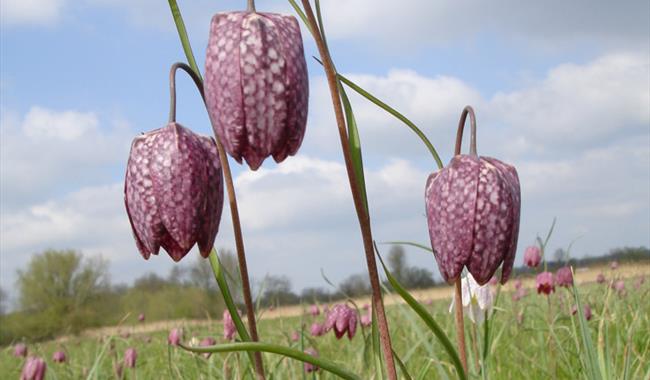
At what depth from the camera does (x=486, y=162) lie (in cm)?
126

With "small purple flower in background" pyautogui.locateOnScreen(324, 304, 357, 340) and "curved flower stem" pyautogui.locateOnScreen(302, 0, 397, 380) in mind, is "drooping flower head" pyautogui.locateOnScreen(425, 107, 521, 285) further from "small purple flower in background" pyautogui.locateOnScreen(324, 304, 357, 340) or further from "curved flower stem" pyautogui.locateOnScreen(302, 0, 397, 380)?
"small purple flower in background" pyautogui.locateOnScreen(324, 304, 357, 340)

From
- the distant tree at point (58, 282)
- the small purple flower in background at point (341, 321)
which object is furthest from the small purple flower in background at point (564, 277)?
the distant tree at point (58, 282)

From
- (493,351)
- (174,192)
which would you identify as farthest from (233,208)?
(493,351)

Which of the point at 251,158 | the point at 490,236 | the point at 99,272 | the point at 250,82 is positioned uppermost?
the point at 99,272

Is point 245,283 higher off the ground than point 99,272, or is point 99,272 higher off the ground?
point 99,272

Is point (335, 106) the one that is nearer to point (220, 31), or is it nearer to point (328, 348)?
point (220, 31)

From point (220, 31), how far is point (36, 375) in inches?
75.9

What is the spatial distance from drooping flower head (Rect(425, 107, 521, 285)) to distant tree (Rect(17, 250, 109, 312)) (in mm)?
21610

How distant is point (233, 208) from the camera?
125 cm

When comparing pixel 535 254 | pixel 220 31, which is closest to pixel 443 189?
pixel 220 31

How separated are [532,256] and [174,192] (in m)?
2.54

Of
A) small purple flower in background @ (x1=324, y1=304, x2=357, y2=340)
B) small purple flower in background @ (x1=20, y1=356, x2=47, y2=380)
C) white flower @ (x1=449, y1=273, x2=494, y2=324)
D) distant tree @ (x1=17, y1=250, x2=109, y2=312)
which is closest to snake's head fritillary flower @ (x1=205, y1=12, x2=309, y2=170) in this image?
white flower @ (x1=449, y1=273, x2=494, y2=324)

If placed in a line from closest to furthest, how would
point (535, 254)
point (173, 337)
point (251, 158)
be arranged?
point (251, 158)
point (173, 337)
point (535, 254)

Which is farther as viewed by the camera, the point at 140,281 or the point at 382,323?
the point at 140,281
